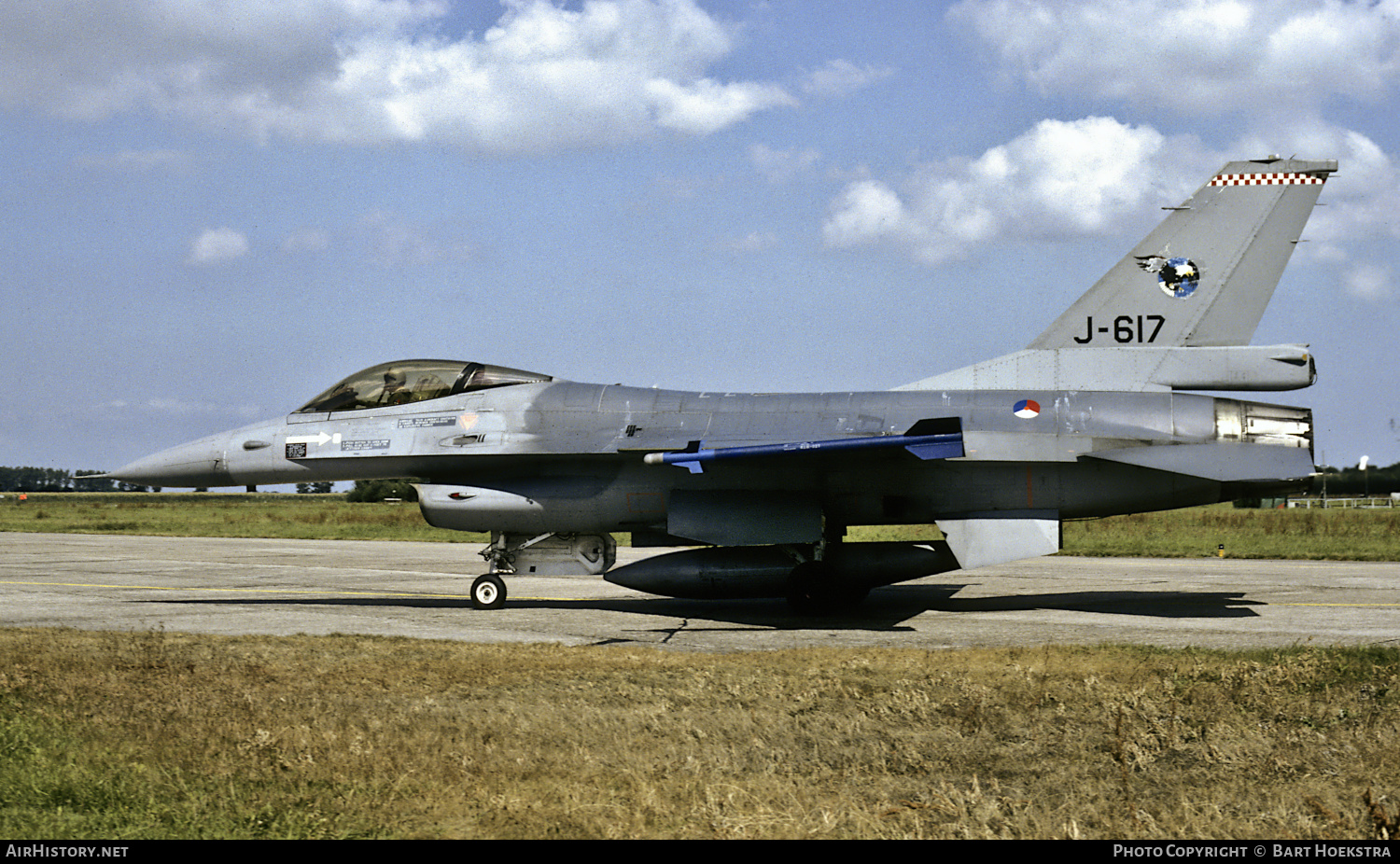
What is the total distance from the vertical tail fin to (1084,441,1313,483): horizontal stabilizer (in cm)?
158

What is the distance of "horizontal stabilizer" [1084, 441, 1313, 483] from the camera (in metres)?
12.6

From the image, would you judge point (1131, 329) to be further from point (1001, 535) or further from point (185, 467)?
point (185, 467)

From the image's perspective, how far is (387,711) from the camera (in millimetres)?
7230

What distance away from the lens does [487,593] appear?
1492cm

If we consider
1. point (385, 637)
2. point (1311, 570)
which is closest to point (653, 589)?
point (385, 637)

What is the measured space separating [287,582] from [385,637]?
890 cm

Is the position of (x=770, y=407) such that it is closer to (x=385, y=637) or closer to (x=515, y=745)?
(x=385, y=637)

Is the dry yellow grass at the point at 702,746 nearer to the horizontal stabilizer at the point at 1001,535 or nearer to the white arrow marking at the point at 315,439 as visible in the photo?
the horizontal stabilizer at the point at 1001,535

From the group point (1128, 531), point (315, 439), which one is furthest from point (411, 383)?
point (1128, 531)

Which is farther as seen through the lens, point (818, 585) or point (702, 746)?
point (818, 585)

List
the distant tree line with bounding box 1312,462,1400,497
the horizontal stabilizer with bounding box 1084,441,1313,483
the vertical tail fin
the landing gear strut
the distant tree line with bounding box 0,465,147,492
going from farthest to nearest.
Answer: the distant tree line with bounding box 0,465,147,492 → the distant tree line with bounding box 1312,462,1400,497 → the landing gear strut → the vertical tail fin → the horizontal stabilizer with bounding box 1084,441,1313,483

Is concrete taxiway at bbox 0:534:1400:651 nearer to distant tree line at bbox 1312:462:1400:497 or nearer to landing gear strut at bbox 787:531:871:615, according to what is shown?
landing gear strut at bbox 787:531:871:615

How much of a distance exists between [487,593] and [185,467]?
472 cm

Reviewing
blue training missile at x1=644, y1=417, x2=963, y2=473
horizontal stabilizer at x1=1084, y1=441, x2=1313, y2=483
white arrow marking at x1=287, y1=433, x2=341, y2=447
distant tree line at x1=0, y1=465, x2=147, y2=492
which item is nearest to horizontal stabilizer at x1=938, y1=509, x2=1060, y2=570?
horizontal stabilizer at x1=1084, y1=441, x2=1313, y2=483
